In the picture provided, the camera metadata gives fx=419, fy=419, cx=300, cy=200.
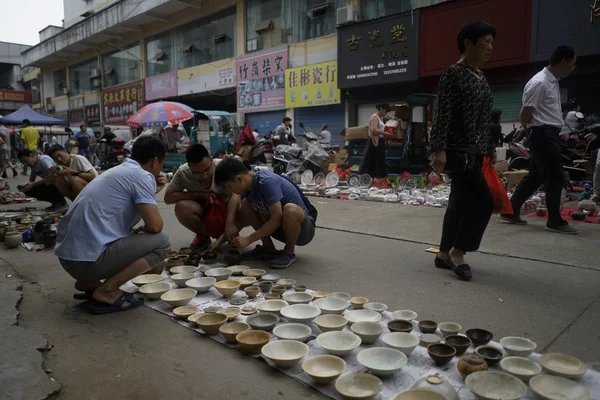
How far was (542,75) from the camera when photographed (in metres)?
4.01

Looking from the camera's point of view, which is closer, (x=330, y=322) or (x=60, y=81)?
(x=330, y=322)

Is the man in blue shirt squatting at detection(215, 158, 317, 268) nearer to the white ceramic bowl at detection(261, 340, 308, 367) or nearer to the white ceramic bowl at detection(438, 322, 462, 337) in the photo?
the white ceramic bowl at detection(261, 340, 308, 367)

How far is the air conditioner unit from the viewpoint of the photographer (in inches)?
477

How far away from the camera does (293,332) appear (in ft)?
6.84

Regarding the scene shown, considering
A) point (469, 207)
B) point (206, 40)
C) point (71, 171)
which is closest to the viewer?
point (469, 207)

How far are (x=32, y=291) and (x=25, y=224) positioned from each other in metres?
2.62

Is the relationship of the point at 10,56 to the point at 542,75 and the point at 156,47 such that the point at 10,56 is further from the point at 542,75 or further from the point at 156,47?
the point at 542,75

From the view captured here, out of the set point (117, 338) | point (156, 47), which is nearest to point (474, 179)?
point (117, 338)

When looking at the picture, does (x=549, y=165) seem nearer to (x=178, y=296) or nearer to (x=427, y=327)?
(x=427, y=327)

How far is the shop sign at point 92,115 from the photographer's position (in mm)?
24312

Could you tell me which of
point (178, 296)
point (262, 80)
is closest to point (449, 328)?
point (178, 296)

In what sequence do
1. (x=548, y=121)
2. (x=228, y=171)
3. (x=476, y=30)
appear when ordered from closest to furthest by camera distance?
1. (x=476, y=30)
2. (x=228, y=171)
3. (x=548, y=121)

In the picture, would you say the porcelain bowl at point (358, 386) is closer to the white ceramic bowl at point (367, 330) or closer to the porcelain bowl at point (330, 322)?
the white ceramic bowl at point (367, 330)

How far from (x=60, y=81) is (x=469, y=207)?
31986 mm
